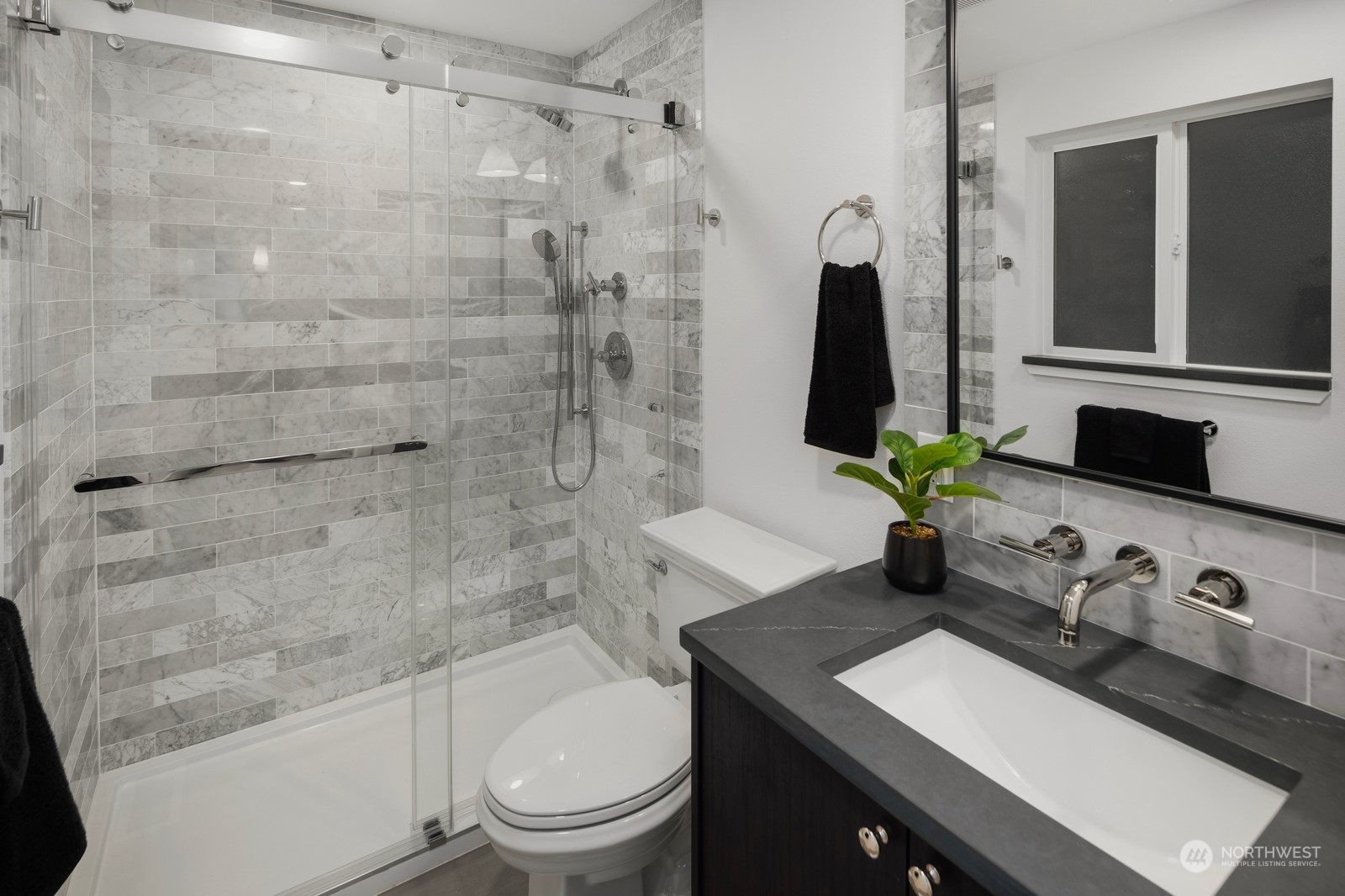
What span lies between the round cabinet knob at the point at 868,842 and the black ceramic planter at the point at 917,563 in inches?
20.9

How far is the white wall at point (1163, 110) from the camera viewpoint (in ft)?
2.91

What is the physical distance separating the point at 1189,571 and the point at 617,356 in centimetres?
153

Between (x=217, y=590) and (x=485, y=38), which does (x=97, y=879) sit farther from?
(x=485, y=38)

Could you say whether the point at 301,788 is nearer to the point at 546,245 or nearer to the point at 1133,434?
the point at 546,245

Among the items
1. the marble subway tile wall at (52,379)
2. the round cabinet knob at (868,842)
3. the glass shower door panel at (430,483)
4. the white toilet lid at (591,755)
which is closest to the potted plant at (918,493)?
the round cabinet knob at (868,842)

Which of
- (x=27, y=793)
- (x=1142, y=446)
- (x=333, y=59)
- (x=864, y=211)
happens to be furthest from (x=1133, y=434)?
(x=333, y=59)

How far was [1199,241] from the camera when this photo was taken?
989 mm

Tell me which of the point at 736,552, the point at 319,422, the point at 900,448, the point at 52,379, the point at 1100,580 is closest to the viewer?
the point at 1100,580

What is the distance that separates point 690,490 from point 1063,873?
5.25 feet

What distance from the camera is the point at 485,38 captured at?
2.56 m

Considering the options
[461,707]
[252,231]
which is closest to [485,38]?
[252,231]

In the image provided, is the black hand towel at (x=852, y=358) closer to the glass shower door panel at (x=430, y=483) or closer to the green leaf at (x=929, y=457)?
the green leaf at (x=929, y=457)

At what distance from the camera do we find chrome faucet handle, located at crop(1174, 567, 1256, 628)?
3.29 feet

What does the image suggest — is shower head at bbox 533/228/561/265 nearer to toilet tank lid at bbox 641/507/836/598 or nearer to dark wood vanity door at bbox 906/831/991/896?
toilet tank lid at bbox 641/507/836/598
